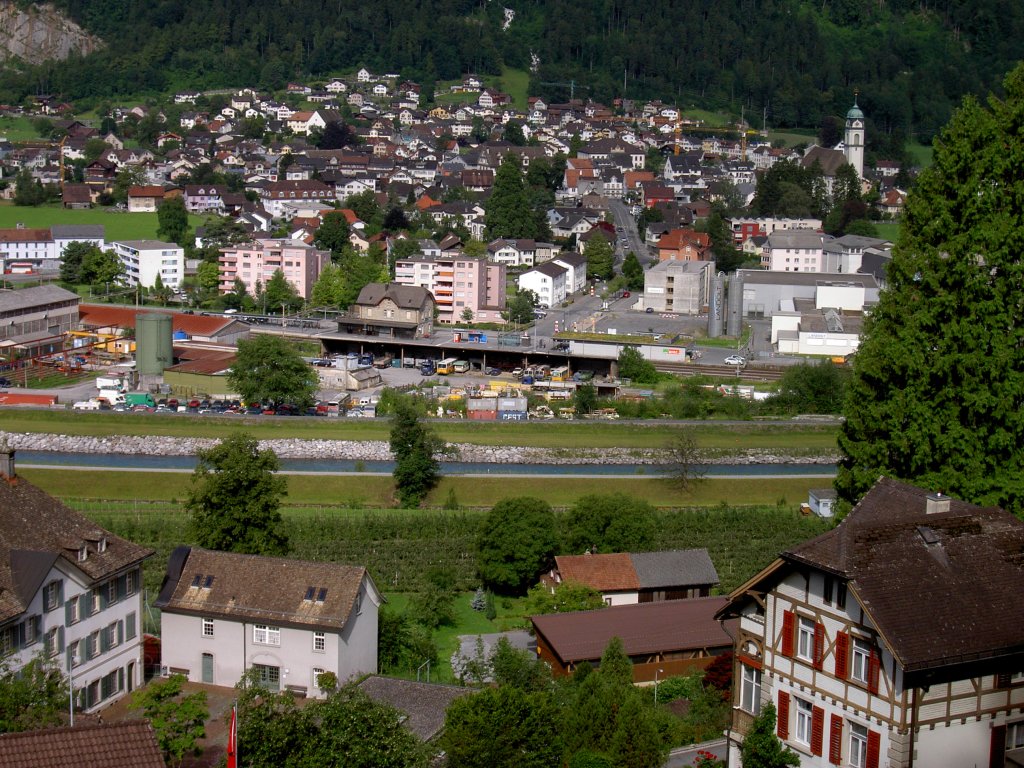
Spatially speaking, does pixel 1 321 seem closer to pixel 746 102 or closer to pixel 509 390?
pixel 509 390

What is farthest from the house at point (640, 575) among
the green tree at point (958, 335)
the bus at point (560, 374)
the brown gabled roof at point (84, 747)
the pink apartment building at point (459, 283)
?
the pink apartment building at point (459, 283)

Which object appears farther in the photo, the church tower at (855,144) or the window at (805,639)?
the church tower at (855,144)

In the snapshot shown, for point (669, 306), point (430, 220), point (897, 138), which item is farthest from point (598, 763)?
point (897, 138)

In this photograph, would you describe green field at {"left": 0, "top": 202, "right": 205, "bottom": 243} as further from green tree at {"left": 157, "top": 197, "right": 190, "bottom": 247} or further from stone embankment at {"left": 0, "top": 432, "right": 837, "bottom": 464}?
stone embankment at {"left": 0, "top": 432, "right": 837, "bottom": 464}

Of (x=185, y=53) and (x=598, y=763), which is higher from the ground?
(x=185, y=53)

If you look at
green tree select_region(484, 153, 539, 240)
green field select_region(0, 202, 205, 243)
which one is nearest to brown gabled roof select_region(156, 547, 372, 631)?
green field select_region(0, 202, 205, 243)

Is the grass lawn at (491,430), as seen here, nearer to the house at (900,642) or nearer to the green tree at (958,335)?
the green tree at (958,335)
